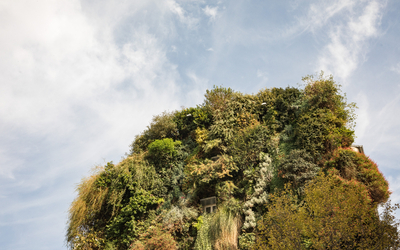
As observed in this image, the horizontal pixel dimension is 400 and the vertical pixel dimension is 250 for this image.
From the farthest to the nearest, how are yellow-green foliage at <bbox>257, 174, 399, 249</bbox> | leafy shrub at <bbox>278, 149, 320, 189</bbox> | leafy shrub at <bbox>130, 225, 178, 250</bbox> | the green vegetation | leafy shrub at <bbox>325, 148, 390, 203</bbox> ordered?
leafy shrub at <bbox>130, 225, 178, 250</bbox>
leafy shrub at <bbox>278, 149, 320, 189</bbox>
leafy shrub at <bbox>325, 148, 390, 203</bbox>
the green vegetation
yellow-green foliage at <bbox>257, 174, 399, 249</bbox>

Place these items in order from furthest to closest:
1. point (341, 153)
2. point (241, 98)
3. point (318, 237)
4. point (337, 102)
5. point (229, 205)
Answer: point (241, 98), point (337, 102), point (229, 205), point (341, 153), point (318, 237)

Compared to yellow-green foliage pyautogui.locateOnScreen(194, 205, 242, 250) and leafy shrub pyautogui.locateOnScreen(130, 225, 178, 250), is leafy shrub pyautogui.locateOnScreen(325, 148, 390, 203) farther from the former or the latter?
leafy shrub pyautogui.locateOnScreen(130, 225, 178, 250)

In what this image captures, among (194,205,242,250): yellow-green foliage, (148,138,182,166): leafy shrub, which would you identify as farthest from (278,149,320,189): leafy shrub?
(148,138,182,166): leafy shrub

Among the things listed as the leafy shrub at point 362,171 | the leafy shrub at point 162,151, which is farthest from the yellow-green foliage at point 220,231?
the leafy shrub at point 162,151

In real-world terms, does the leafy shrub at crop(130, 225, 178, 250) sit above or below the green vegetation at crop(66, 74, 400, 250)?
below

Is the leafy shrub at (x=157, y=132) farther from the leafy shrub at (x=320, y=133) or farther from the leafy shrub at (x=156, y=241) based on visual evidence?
the leafy shrub at (x=320, y=133)

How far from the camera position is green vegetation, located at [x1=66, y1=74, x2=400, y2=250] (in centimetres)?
830

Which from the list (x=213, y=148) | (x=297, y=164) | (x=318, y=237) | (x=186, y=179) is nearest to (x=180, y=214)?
(x=186, y=179)

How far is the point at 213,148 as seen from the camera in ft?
46.8

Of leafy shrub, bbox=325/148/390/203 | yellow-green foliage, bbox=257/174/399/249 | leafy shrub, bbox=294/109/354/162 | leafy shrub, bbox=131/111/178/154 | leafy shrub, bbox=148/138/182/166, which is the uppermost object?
leafy shrub, bbox=131/111/178/154

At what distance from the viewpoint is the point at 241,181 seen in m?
12.4

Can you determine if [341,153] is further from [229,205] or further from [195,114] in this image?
[195,114]

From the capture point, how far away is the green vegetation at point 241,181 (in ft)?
27.2

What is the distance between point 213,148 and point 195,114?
2477 mm
